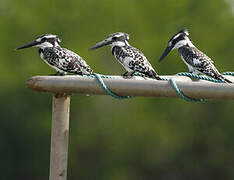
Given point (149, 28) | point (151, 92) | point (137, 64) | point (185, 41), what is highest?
point (149, 28)

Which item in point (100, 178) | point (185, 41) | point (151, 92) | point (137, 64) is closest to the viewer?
point (151, 92)

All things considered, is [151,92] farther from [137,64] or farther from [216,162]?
[216,162]

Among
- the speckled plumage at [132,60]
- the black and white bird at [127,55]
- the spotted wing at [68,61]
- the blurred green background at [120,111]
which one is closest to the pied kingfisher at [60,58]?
the spotted wing at [68,61]

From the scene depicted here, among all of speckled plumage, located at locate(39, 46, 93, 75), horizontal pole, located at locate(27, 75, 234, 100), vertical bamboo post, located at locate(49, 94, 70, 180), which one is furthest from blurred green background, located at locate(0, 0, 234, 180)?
horizontal pole, located at locate(27, 75, 234, 100)

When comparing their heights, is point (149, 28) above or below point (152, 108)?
above

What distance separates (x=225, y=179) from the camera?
875cm

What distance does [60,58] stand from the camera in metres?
3.21

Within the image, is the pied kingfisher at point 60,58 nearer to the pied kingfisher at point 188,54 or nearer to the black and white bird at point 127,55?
the black and white bird at point 127,55

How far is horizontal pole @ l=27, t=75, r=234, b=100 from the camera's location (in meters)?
2.10

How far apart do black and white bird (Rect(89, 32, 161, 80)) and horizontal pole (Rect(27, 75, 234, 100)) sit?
67cm

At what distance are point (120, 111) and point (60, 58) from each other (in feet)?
18.6

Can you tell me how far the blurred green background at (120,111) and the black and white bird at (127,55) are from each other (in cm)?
530

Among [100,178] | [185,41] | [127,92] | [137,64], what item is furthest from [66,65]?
[100,178]

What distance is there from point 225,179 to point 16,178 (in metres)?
2.77
